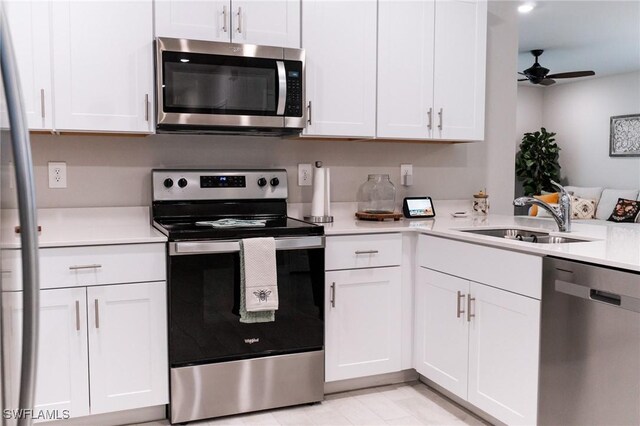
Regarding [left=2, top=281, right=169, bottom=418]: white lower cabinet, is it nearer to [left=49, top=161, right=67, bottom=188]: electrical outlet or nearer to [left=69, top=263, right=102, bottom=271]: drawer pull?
[left=69, top=263, right=102, bottom=271]: drawer pull

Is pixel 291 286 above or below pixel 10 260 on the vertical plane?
below

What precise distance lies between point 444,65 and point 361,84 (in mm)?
528

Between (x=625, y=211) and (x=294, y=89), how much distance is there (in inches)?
217

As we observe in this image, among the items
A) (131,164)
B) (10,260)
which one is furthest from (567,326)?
(131,164)

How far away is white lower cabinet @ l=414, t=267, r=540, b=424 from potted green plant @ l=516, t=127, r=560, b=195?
603 centimetres

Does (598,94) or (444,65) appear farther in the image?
(598,94)

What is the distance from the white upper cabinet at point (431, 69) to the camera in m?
2.98

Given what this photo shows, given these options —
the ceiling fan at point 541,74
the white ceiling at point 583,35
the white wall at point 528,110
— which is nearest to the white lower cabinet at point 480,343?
the white ceiling at point 583,35

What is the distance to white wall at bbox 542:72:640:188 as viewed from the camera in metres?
7.52

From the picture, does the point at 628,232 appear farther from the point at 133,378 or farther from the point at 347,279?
the point at 133,378

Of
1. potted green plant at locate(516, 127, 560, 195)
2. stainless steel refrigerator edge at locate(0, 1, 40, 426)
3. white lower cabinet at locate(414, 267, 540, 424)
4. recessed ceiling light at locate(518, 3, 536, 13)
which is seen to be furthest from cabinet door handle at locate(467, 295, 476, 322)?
potted green plant at locate(516, 127, 560, 195)

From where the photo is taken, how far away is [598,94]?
312 inches

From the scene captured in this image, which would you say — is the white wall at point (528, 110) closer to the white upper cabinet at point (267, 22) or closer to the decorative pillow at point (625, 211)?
the decorative pillow at point (625, 211)

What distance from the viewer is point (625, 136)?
24.6ft
